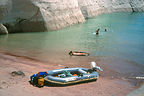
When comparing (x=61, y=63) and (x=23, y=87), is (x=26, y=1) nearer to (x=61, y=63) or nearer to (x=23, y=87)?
(x=61, y=63)

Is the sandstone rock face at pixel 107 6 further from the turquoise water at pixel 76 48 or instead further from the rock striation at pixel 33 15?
the turquoise water at pixel 76 48

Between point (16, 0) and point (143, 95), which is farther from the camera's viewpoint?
point (16, 0)

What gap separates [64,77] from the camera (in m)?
A: 10.3

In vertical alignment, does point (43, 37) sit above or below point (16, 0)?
below

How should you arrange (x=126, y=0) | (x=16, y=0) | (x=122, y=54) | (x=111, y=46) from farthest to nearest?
(x=126, y=0) < (x=16, y=0) < (x=111, y=46) < (x=122, y=54)

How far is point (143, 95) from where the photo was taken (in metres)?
9.38

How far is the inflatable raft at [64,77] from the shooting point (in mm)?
9766

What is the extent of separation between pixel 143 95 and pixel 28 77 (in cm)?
540

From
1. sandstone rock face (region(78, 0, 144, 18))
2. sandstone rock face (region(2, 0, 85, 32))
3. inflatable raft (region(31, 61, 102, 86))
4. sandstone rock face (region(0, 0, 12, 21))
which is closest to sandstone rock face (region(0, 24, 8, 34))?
sandstone rock face (region(2, 0, 85, 32))

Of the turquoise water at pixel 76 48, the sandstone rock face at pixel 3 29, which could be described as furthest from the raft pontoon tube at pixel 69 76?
the sandstone rock face at pixel 3 29

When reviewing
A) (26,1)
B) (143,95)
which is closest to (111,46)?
(143,95)

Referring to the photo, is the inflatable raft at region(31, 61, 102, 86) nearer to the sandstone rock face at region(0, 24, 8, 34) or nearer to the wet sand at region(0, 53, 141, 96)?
the wet sand at region(0, 53, 141, 96)

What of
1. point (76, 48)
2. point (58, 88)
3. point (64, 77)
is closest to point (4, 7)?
point (76, 48)

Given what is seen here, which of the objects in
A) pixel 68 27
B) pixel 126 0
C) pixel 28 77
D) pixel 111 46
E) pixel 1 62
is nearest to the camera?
pixel 28 77
